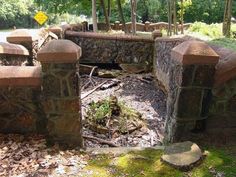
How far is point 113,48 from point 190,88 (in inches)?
289

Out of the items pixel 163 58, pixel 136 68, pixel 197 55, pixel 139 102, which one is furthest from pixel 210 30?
pixel 197 55

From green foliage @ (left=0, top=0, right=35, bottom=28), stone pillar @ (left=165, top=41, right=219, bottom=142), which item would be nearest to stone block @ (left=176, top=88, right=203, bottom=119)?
stone pillar @ (left=165, top=41, right=219, bottom=142)

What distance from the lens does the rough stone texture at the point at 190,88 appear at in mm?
3895

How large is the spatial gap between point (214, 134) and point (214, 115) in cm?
26

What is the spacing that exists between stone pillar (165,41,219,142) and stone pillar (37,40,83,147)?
129cm

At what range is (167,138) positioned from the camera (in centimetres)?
473

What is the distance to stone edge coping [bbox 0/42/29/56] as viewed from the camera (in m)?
5.61

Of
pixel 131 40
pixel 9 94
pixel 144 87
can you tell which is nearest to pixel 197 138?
pixel 9 94

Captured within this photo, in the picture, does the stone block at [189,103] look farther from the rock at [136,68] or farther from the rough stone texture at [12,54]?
the rock at [136,68]

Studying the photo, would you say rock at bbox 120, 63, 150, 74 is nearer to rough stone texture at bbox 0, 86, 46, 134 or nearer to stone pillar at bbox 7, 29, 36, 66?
stone pillar at bbox 7, 29, 36, 66

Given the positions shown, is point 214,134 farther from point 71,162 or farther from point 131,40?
point 131,40

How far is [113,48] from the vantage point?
36.6ft

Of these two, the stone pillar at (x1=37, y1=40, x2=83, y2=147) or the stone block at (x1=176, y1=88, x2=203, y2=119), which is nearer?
the stone pillar at (x1=37, y1=40, x2=83, y2=147)

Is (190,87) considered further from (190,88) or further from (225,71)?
(225,71)
